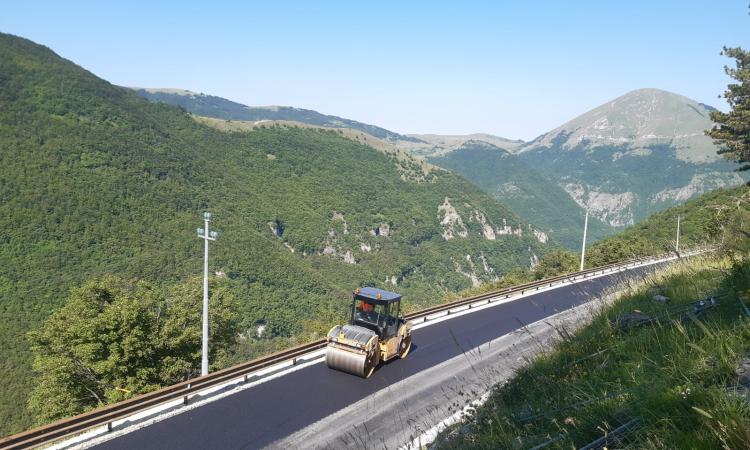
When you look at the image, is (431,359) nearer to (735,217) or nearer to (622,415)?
(735,217)

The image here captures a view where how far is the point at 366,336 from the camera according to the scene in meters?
14.5

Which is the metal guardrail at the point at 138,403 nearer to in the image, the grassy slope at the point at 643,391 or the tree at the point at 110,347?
the grassy slope at the point at 643,391

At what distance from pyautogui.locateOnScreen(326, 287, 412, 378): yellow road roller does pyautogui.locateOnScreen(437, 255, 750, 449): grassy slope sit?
747cm

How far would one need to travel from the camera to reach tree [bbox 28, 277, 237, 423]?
854 inches

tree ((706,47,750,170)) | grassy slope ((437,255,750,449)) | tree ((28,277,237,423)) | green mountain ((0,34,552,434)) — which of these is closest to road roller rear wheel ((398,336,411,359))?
grassy slope ((437,255,750,449))

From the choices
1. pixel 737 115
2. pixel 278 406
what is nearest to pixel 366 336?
pixel 278 406

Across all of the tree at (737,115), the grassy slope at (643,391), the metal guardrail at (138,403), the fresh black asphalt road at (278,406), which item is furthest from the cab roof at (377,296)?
the tree at (737,115)

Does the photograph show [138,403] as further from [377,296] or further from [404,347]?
[404,347]

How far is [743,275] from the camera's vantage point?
6.29 m

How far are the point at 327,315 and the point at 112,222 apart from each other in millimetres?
116467

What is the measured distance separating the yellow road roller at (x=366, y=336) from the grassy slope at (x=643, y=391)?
24.5 feet

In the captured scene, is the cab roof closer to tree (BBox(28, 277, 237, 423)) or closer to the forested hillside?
the forested hillside

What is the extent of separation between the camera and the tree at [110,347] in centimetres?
2170

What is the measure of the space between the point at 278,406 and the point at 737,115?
35.8 meters
